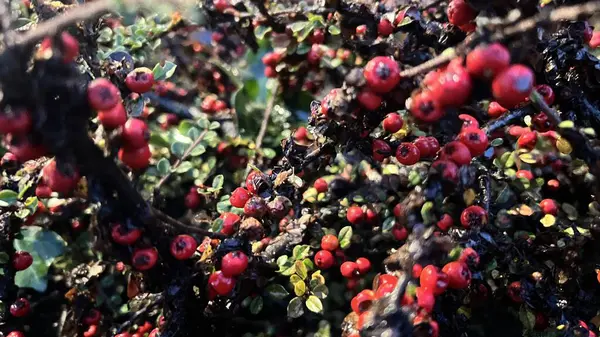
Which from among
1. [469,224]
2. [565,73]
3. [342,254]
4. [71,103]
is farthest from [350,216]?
[71,103]

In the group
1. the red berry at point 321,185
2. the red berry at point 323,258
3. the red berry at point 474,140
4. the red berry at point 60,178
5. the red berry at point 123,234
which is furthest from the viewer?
the red berry at point 321,185

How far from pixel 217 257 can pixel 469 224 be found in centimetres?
54

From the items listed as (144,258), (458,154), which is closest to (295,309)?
(144,258)

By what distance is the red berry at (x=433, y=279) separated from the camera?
95cm

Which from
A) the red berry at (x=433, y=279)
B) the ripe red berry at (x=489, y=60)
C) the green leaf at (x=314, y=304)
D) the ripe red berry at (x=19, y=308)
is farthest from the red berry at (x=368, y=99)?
the ripe red berry at (x=19, y=308)

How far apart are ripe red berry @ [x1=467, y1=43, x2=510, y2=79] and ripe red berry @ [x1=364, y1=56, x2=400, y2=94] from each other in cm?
13

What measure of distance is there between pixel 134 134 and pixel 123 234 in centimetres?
20

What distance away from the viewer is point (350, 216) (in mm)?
1377

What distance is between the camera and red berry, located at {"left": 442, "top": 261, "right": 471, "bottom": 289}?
0.99 meters

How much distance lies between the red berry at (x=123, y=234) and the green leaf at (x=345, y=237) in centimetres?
56

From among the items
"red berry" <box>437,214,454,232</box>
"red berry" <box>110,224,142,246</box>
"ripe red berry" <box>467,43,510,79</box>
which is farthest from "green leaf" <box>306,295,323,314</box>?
"ripe red berry" <box>467,43,510,79</box>

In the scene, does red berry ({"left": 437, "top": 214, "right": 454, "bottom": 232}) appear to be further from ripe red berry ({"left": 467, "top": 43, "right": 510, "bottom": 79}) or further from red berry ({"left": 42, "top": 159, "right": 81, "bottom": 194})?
red berry ({"left": 42, "top": 159, "right": 81, "bottom": 194})

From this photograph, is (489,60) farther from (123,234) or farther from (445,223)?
(123,234)

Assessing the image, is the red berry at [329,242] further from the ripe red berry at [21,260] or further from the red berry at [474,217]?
the ripe red berry at [21,260]
